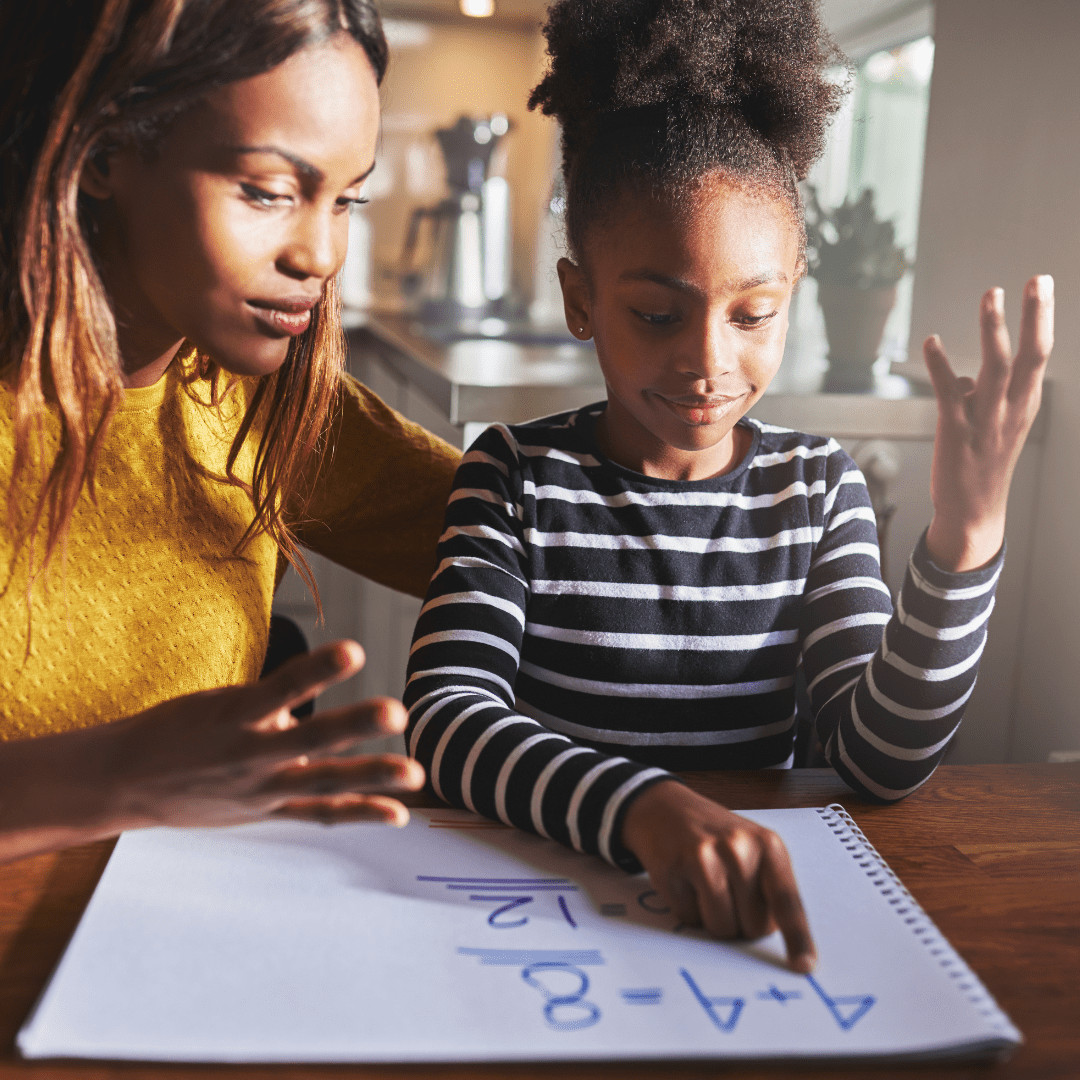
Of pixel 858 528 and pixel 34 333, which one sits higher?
pixel 34 333

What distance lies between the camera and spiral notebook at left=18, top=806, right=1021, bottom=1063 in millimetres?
419

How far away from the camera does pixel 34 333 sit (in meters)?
0.60

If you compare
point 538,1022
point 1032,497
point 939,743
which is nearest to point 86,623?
point 538,1022

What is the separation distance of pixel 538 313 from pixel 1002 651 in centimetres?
210

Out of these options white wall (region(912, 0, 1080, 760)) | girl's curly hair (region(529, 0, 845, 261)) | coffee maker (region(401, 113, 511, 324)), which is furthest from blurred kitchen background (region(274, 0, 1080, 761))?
coffee maker (region(401, 113, 511, 324))

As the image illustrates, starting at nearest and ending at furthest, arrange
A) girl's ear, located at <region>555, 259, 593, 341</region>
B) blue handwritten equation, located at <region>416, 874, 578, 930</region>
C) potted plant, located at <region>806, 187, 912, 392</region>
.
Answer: blue handwritten equation, located at <region>416, 874, 578, 930</region> → girl's ear, located at <region>555, 259, 593, 341</region> → potted plant, located at <region>806, 187, 912, 392</region>

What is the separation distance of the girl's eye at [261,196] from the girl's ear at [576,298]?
28cm

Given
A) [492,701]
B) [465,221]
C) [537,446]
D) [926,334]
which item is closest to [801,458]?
[537,446]

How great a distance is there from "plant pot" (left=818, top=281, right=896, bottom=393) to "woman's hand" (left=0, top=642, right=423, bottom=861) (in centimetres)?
108

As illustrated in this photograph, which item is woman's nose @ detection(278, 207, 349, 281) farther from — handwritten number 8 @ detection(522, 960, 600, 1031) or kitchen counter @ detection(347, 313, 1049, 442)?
kitchen counter @ detection(347, 313, 1049, 442)

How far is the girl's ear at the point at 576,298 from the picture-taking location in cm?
84

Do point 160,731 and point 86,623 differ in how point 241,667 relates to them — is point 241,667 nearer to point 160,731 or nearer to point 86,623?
point 86,623

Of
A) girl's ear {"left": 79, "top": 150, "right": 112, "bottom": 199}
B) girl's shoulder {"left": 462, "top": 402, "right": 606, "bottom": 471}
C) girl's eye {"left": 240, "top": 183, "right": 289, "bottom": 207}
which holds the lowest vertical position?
girl's shoulder {"left": 462, "top": 402, "right": 606, "bottom": 471}

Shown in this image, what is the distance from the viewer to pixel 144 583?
0.77 meters
